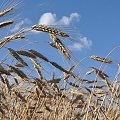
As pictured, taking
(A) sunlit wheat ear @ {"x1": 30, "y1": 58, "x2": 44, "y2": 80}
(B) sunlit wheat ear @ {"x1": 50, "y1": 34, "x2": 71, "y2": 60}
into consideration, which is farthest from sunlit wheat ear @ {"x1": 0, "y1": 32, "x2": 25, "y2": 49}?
(A) sunlit wheat ear @ {"x1": 30, "y1": 58, "x2": 44, "y2": 80}

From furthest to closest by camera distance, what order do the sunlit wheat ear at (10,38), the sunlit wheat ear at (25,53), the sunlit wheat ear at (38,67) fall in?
the sunlit wheat ear at (38,67)
the sunlit wheat ear at (25,53)
the sunlit wheat ear at (10,38)

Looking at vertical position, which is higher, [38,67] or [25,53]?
[38,67]

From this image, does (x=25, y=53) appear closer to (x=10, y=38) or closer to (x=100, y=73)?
(x=10, y=38)

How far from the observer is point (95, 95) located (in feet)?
9.36

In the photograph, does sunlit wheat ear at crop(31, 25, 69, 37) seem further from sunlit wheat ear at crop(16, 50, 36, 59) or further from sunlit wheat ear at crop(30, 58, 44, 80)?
sunlit wheat ear at crop(30, 58, 44, 80)

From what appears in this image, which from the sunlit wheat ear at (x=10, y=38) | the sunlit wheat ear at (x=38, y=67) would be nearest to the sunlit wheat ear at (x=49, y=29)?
the sunlit wheat ear at (x=10, y=38)

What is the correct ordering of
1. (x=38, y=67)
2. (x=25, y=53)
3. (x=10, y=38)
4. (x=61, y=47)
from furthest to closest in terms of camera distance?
1. (x=38, y=67)
2. (x=61, y=47)
3. (x=25, y=53)
4. (x=10, y=38)

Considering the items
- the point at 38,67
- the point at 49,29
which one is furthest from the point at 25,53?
the point at 38,67

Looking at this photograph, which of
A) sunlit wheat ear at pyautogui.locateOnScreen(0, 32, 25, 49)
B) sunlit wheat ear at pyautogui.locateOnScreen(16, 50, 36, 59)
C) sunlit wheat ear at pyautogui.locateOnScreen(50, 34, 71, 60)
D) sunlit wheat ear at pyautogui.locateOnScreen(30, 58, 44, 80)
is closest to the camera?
sunlit wheat ear at pyautogui.locateOnScreen(0, 32, 25, 49)

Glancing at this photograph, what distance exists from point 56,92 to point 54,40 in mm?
734

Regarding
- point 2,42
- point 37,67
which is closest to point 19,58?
point 2,42

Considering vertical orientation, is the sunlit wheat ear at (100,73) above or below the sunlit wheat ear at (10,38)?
above

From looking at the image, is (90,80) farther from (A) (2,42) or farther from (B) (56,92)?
(A) (2,42)

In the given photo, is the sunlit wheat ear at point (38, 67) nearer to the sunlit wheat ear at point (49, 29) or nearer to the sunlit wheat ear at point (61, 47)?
the sunlit wheat ear at point (61, 47)
